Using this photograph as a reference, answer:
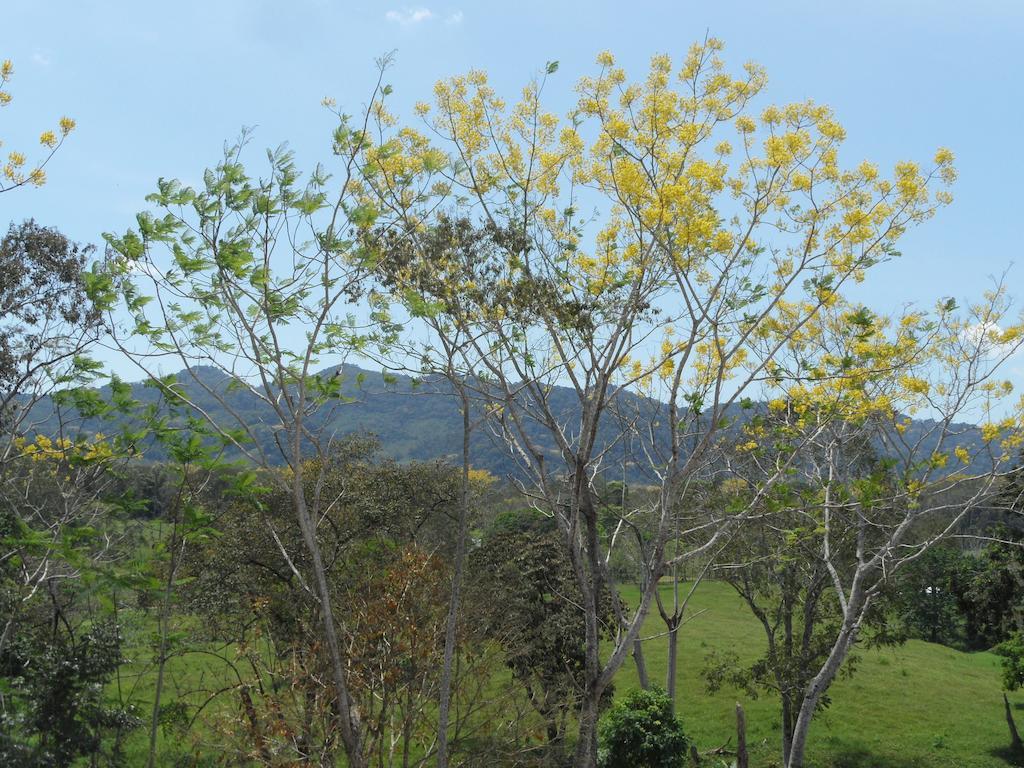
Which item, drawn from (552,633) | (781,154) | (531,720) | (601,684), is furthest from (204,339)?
(552,633)

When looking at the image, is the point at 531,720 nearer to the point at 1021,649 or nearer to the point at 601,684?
the point at 601,684

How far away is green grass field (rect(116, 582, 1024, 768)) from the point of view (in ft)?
65.9

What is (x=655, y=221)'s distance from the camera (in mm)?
7289

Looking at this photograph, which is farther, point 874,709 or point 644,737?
point 874,709

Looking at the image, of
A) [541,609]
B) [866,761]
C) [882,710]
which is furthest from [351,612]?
[882,710]

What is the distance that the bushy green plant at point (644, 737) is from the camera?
593 inches

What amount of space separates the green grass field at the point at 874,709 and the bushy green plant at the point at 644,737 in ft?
11.6

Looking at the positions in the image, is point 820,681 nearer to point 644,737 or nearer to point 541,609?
point 644,737

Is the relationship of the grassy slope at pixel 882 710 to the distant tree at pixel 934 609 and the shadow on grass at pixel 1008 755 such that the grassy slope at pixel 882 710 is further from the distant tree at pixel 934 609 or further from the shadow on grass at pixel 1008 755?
the distant tree at pixel 934 609

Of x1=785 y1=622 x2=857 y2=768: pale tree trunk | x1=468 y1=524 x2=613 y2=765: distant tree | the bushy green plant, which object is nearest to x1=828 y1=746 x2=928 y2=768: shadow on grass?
the bushy green plant

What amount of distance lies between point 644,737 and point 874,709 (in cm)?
1249

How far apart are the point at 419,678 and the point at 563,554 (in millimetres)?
8693

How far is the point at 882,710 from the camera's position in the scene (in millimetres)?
23703

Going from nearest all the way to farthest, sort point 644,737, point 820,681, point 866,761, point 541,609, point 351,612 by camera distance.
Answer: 1. point 351,612
2. point 820,681
3. point 644,737
4. point 541,609
5. point 866,761
